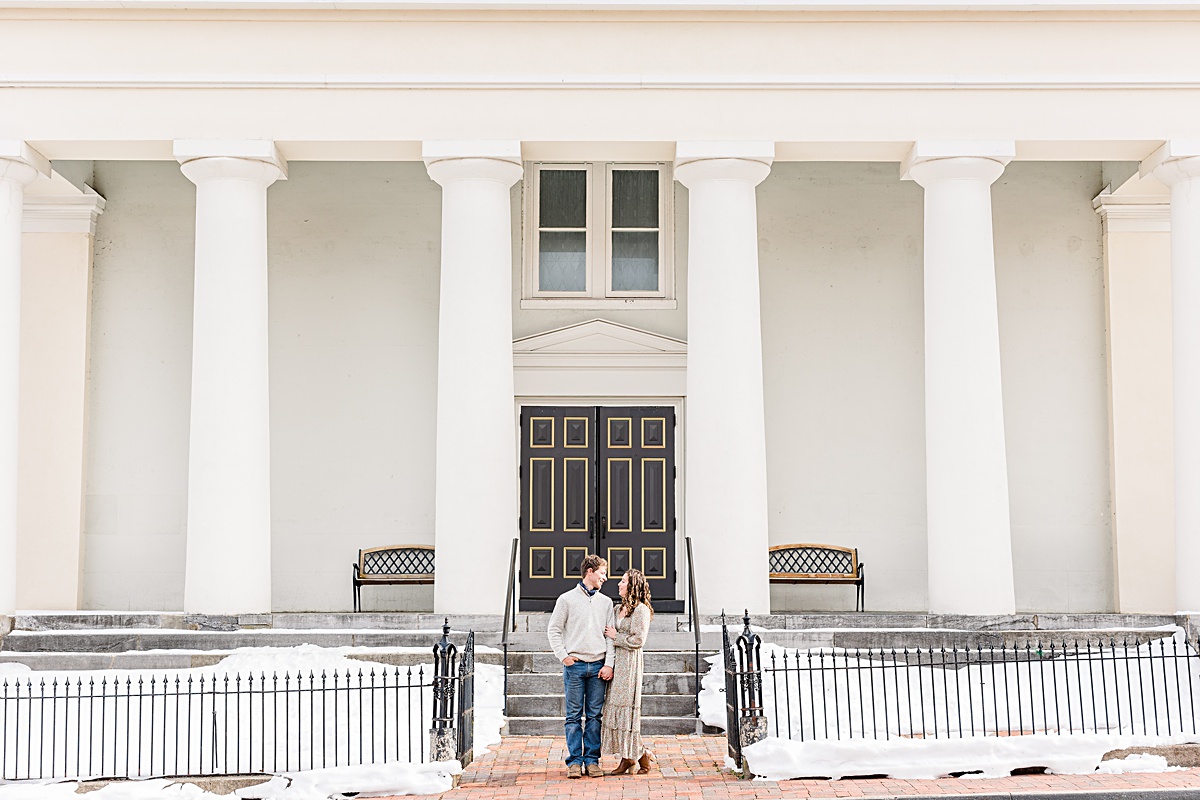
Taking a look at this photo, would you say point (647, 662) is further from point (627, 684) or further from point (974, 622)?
point (974, 622)

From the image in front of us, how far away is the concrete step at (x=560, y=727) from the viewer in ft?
40.9

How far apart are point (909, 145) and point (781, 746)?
8.10 m

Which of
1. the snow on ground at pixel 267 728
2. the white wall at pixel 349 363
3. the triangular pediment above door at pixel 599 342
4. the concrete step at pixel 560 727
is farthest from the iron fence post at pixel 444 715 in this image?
the triangular pediment above door at pixel 599 342

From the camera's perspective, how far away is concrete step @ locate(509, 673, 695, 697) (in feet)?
42.7

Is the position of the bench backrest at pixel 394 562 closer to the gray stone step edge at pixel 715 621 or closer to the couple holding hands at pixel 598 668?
the gray stone step edge at pixel 715 621

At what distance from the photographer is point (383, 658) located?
45.1 ft

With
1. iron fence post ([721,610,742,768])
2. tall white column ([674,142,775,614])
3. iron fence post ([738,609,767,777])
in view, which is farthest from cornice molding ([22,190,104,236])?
iron fence post ([738,609,767,777])

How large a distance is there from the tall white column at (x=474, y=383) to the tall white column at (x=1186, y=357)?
302 inches

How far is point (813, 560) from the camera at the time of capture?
18.6m

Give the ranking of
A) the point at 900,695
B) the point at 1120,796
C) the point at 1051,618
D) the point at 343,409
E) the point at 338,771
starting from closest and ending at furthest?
1. the point at 1120,796
2. the point at 338,771
3. the point at 900,695
4. the point at 1051,618
5. the point at 343,409

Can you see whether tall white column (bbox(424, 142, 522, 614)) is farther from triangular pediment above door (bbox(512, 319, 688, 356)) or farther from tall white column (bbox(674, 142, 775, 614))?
triangular pediment above door (bbox(512, 319, 688, 356))

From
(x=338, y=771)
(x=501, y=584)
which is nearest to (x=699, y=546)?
(x=501, y=584)

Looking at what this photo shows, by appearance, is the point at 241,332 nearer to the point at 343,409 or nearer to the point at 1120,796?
the point at 343,409

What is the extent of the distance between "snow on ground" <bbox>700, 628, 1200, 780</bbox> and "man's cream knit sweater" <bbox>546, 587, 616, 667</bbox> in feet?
4.62
